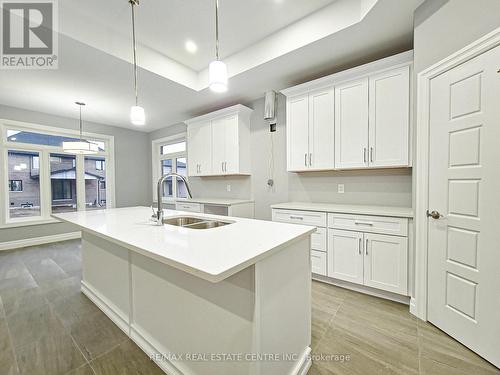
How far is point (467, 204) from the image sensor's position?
5.04 feet

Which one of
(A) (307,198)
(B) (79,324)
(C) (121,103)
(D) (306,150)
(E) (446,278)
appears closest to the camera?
(E) (446,278)

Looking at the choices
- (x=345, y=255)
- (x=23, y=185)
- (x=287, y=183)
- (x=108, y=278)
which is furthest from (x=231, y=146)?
(x=23, y=185)

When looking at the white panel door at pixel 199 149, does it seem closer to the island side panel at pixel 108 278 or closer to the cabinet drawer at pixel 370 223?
the island side panel at pixel 108 278

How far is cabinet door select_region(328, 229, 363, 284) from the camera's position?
2.24m

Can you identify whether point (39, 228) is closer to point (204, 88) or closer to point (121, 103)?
point (121, 103)

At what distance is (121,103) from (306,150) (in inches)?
134

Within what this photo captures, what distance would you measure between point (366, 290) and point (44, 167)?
20.0 ft

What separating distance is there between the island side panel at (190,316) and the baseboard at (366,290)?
179 cm

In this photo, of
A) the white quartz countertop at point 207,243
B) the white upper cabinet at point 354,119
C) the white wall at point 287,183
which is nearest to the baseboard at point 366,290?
the white wall at point 287,183

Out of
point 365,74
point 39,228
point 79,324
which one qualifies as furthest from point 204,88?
point 39,228

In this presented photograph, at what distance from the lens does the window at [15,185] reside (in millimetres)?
4004

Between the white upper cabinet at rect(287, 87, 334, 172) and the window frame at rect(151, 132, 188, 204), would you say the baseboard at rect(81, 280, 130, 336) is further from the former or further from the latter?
the window frame at rect(151, 132, 188, 204)

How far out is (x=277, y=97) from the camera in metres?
3.39

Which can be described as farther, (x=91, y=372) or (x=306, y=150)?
(x=306, y=150)
